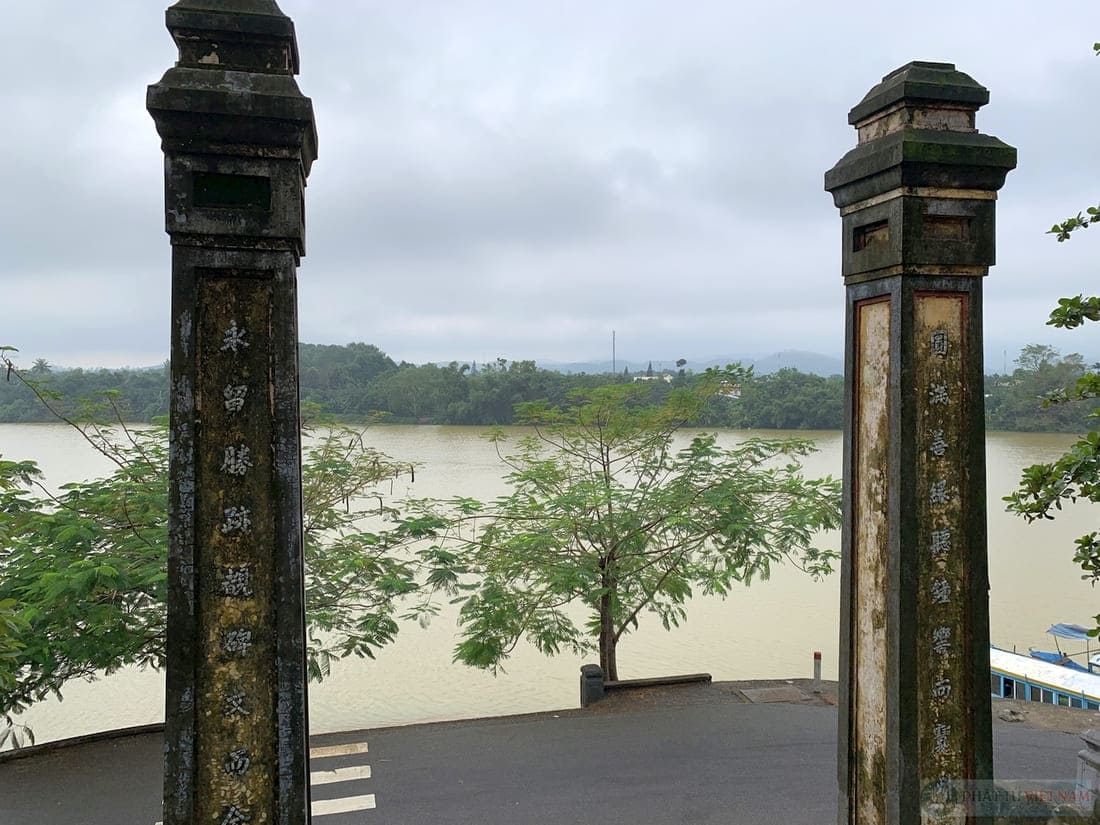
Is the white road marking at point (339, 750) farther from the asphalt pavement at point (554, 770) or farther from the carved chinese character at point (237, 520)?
the carved chinese character at point (237, 520)

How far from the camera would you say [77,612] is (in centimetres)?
584

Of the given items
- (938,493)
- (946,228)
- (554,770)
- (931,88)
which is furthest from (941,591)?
(554,770)

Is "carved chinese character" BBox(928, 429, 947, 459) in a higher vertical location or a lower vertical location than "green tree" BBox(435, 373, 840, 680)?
higher

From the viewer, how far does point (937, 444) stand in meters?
3.12

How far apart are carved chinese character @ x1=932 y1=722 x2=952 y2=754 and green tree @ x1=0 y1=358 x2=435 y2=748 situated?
4739 mm

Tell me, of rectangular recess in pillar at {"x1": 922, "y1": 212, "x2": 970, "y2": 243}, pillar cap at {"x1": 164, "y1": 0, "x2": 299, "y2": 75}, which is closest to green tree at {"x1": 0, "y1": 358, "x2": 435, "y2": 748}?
pillar cap at {"x1": 164, "y1": 0, "x2": 299, "y2": 75}

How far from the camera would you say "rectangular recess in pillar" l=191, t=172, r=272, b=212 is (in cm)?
259

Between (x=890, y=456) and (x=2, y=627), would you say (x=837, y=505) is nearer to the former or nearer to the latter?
(x=890, y=456)

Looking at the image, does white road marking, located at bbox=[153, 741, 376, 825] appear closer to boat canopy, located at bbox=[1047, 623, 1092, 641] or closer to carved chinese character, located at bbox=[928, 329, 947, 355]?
carved chinese character, located at bbox=[928, 329, 947, 355]

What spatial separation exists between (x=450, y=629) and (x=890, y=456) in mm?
10520

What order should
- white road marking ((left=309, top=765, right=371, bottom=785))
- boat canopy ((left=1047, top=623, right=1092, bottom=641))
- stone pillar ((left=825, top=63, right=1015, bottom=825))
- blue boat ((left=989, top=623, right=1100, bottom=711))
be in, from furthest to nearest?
boat canopy ((left=1047, top=623, right=1092, bottom=641)) < blue boat ((left=989, top=623, right=1100, bottom=711)) < white road marking ((left=309, top=765, right=371, bottom=785)) < stone pillar ((left=825, top=63, right=1015, bottom=825))

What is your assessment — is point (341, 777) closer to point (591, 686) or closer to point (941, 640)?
point (591, 686)

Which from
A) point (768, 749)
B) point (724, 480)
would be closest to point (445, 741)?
point (768, 749)

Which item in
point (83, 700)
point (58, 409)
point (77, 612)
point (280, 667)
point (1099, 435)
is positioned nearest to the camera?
point (280, 667)
